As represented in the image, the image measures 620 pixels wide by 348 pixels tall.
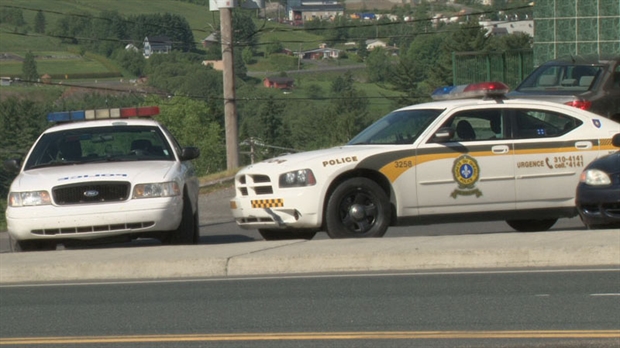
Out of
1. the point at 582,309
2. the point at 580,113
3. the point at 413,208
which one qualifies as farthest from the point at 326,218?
the point at 582,309

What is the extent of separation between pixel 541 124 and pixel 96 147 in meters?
5.31

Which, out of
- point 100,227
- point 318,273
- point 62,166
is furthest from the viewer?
point 62,166

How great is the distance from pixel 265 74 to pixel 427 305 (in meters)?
68.8

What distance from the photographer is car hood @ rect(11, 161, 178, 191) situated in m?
12.7

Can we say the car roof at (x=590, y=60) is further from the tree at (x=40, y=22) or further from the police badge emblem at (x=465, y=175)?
the tree at (x=40, y=22)

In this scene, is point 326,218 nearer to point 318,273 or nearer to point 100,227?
point 318,273

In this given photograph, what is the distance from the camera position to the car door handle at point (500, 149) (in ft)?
42.9

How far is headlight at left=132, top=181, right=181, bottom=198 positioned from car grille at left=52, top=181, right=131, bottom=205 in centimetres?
11

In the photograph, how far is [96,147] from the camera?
14.2m

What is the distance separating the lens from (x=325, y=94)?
253 ft

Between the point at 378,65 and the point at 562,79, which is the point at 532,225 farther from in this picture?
the point at 378,65

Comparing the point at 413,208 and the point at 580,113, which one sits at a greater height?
the point at 580,113

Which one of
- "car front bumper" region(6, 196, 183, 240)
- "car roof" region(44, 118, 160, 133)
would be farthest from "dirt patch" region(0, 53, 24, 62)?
"car front bumper" region(6, 196, 183, 240)

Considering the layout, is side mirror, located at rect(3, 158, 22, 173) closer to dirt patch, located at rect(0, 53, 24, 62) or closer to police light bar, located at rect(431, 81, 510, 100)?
police light bar, located at rect(431, 81, 510, 100)
